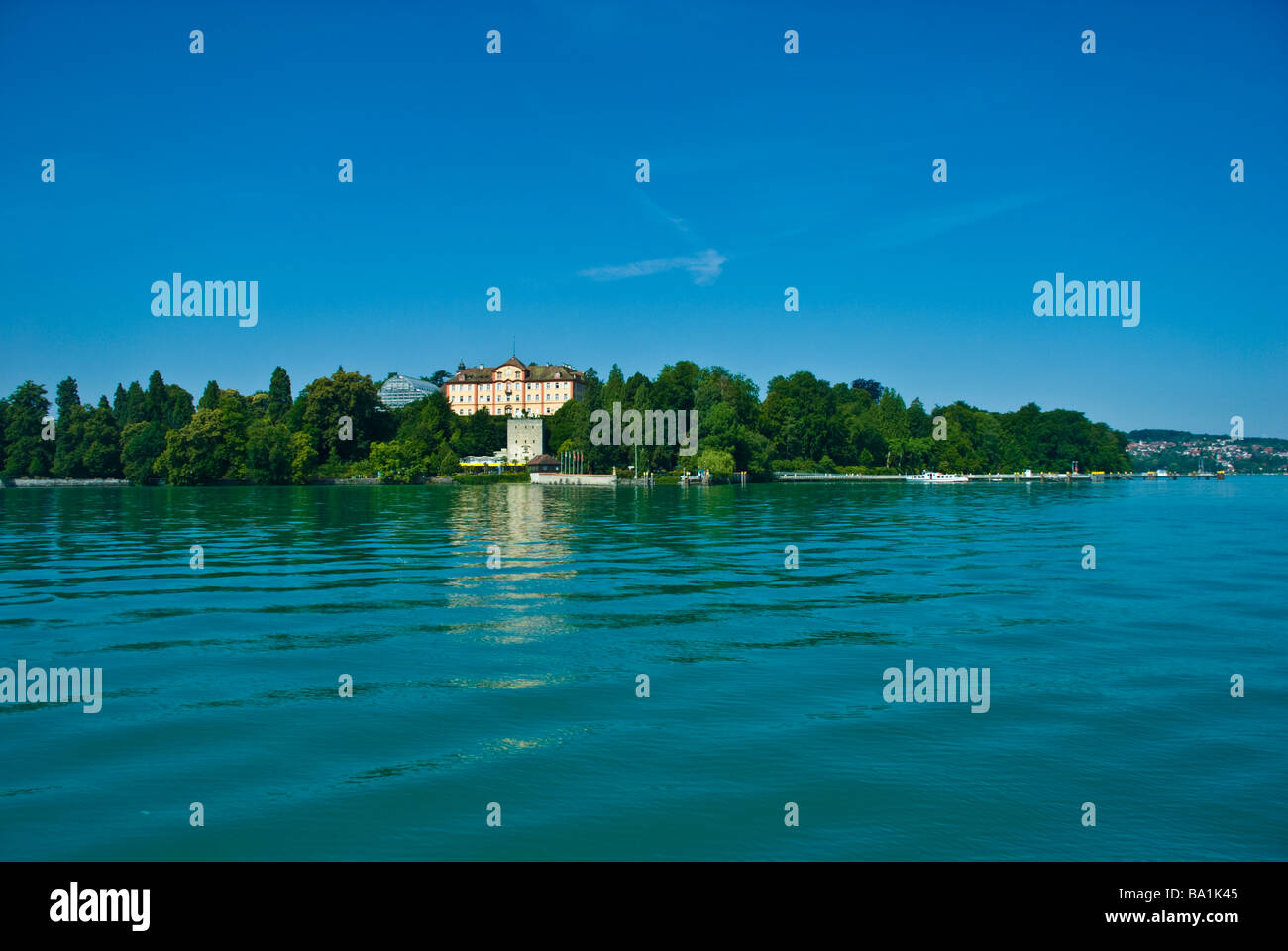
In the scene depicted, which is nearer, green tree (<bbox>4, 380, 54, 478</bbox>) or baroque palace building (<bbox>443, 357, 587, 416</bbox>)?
green tree (<bbox>4, 380, 54, 478</bbox>)

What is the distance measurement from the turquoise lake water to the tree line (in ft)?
326

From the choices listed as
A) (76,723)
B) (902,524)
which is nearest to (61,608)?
(76,723)

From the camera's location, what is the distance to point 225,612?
2030cm

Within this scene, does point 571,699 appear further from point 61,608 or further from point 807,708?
point 61,608

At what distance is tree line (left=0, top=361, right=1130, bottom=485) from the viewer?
12144cm

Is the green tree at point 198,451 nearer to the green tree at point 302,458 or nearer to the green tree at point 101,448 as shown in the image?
the green tree at point 302,458

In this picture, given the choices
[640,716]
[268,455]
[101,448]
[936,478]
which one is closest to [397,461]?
[268,455]

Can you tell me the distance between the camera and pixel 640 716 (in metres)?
12.2

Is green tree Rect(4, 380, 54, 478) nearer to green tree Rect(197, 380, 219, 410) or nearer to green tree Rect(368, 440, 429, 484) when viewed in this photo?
green tree Rect(197, 380, 219, 410)

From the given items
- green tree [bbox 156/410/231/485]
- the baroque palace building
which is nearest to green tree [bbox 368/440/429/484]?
green tree [bbox 156/410/231/485]

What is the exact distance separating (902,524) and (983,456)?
151539 mm
